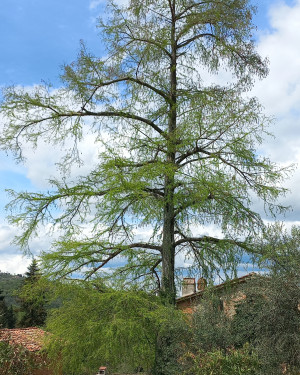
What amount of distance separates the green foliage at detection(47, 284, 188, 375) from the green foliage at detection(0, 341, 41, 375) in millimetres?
1762

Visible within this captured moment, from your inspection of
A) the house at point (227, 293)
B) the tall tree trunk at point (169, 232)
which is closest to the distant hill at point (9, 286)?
the tall tree trunk at point (169, 232)

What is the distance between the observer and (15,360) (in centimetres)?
1456

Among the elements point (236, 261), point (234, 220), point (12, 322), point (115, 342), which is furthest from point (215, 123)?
point (12, 322)

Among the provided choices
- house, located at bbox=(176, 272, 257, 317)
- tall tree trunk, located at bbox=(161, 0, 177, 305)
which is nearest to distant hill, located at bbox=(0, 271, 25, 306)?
tall tree trunk, located at bbox=(161, 0, 177, 305)

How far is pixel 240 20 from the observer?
16.0 m

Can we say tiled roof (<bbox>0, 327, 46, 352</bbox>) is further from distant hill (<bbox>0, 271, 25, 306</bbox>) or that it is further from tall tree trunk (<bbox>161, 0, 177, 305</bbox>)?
distant hill (<bbox>0, 271, 25, 306</bbox>)

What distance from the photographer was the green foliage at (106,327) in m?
11.7

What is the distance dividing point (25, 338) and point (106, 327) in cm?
688

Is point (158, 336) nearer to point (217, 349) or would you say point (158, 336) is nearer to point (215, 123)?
point (217, 349)

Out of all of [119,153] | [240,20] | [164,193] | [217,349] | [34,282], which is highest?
[240,20]

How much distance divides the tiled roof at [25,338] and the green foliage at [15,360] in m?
0.32

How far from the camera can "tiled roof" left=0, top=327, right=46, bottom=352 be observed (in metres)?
15.2

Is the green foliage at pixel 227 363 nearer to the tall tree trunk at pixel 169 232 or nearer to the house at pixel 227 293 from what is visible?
the house at pixel 227 293

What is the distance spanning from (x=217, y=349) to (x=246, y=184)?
566 centimetres
